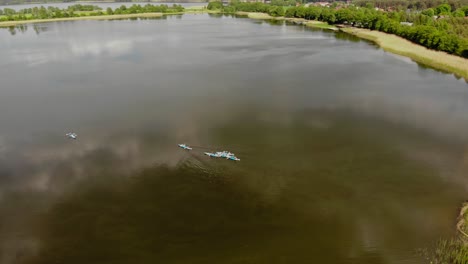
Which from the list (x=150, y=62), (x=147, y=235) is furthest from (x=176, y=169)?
(x=150, y=62)

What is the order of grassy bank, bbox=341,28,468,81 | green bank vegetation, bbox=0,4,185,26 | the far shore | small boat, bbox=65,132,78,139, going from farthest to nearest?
1. green bank vegetation, bbox=0,4,185,26
2. the far shore
3. grassy bank, bbox=341,28,468,81
4. small boat, bbox=65,132,78,139

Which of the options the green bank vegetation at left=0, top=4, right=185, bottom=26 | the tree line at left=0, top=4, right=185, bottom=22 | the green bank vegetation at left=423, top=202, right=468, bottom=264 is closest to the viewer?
the green bank vegetation at left=423, top=202, right=468, bottom=264

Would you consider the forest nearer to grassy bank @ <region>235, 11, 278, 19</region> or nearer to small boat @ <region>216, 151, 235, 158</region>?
grassy bank @ <region>235, 11, 278, 19</region>

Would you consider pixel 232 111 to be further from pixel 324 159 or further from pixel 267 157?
pixel 324 159

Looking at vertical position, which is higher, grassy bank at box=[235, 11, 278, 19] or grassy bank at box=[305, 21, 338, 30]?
grassy bank at box=[235, 11, 278, 19]

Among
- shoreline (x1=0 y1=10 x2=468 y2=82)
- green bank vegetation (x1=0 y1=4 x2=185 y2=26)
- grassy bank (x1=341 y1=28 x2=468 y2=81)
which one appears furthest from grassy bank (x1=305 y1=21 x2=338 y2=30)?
green bank vegetation (x1=0 y1=4 x2=185 y2=26)

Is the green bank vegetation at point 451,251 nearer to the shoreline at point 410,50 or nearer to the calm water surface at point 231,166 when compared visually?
the calm water surface at point 231,166

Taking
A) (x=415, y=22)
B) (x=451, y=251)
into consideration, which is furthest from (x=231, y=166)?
(x=415, y=22)
